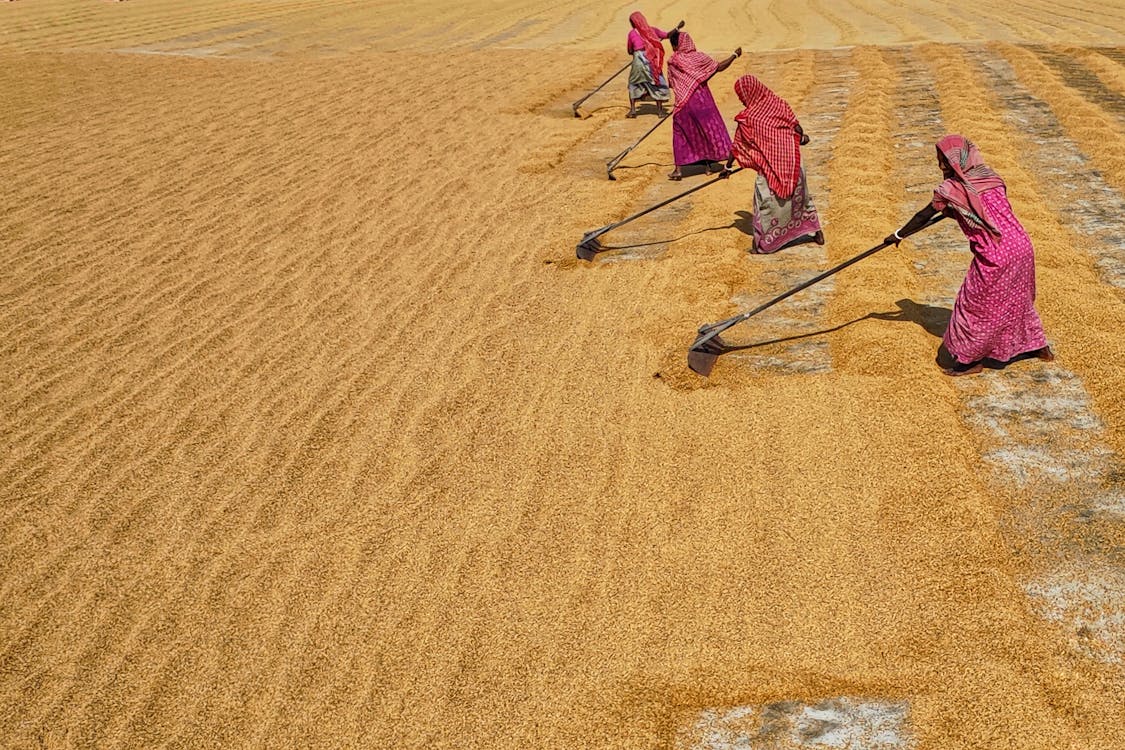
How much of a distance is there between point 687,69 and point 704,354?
12.5 feet

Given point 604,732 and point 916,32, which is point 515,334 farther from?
point 916,32

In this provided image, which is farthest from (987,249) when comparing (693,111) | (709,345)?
(693,111)

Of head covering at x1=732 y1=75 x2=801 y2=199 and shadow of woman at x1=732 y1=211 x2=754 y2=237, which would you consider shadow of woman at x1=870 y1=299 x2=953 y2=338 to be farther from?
shadow of woman at x1=732 y1=211 x2=754 y2=237

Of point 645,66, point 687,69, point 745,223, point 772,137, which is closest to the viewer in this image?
point 772,137

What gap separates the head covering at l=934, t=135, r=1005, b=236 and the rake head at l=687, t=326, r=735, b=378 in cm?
138

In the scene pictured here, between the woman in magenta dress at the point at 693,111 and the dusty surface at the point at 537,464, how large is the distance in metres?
0.37

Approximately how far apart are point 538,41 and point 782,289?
12.6 m

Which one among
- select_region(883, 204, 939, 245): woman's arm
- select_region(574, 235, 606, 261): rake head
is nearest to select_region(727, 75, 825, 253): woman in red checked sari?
select_region(574, 235, 606, 261): rake head

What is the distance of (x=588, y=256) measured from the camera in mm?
7340

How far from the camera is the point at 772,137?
686 cm

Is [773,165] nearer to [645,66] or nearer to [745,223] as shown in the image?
[745,223]

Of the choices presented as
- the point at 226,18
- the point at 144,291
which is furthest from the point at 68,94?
the point at 226,18

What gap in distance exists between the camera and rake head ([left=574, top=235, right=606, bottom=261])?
7.31 meters

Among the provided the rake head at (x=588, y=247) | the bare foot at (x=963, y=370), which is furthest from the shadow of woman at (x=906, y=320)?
the rake head at (x=588, y=247)
